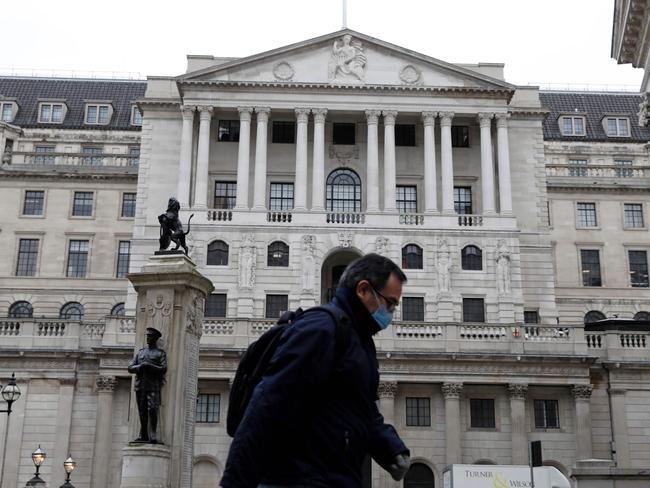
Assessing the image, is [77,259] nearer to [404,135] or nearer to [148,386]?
[404,135]

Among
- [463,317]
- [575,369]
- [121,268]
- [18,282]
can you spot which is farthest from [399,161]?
[18,282]

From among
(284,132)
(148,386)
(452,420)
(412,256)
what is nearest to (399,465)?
(148,386)

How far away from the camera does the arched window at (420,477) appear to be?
48.1m

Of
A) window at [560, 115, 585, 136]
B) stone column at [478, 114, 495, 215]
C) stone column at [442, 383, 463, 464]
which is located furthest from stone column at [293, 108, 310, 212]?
window at [560, 115, 585, 136]

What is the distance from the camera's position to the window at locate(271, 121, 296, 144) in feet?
196

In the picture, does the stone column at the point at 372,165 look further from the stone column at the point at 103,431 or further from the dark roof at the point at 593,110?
the dark roof at the point at 593,110

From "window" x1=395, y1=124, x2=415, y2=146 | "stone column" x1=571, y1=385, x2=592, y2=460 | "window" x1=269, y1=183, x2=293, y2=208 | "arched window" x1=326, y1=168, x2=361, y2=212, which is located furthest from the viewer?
"window" x1=395, y1=124, x2=415, y2=146

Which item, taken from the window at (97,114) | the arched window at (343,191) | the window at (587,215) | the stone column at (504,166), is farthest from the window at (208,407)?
the window at (97,114)

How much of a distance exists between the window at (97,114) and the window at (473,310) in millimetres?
42157

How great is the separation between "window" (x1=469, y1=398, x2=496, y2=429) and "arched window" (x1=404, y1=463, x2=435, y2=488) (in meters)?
3.47

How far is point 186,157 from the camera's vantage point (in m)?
57.4

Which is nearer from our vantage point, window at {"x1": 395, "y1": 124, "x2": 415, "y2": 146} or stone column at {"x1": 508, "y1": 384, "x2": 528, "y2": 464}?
stone column at {"x1": 508, "y1": 384, "x2": 528, "y2": 464}

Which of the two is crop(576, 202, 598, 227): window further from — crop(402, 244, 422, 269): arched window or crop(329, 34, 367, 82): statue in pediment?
crop(329, 34, 367, 82): statue in pediment

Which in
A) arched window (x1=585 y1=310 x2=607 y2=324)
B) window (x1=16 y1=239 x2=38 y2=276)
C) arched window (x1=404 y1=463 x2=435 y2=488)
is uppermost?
window (x1=16 y1=239 x2=38 y2=276)
